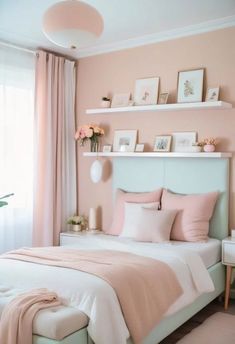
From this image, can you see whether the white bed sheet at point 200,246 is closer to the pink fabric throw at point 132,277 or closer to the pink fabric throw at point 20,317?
the pink fabric throw at point 132,277

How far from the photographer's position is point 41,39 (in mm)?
4504

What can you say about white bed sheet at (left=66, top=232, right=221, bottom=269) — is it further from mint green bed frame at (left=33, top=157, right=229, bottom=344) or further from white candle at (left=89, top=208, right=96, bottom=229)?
white candle at (left=89, top=208, right=96, bottom=229)

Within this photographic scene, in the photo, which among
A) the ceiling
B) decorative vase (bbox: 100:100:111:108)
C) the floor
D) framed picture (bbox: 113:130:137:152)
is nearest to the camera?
the floor

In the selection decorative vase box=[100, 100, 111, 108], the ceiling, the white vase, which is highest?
the ceiling

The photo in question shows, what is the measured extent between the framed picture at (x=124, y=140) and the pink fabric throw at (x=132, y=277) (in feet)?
4.93

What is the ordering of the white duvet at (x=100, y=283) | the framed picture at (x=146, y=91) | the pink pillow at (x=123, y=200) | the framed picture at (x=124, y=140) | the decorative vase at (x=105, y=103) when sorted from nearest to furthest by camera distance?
the white duvet at (x=100, y=283) < the pink pillow at (x=123, y=200) < the framed picture at (x=146, y=91) < the framed picture at (x=124, y=140) < the decorative vase at (x=105, y=103)

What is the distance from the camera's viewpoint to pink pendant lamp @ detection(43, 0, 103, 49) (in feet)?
8.36

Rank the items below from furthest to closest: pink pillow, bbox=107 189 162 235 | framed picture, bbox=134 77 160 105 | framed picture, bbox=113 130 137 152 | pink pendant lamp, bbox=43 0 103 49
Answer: framed picture, bbox=113 130 137 152 < framed picture, bbox=134 77 160 105 < pink pillow, bbox=107 189 162 235 < pink pendant lamp, bbox=43 0 103 49

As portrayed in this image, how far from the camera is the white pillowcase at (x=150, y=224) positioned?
3.86 m

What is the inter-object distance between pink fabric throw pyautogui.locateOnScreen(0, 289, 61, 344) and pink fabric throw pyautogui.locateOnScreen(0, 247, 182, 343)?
43 centimetres

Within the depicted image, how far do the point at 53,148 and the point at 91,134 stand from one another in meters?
0.47

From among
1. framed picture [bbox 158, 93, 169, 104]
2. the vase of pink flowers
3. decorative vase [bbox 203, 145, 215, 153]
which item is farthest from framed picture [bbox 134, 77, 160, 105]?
decorative vase [bbox 203, 145, 215, 153]

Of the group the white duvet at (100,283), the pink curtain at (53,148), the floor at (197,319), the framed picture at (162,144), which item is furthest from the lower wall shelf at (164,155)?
the floor at (197,319)

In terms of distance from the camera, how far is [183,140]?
4273mm
